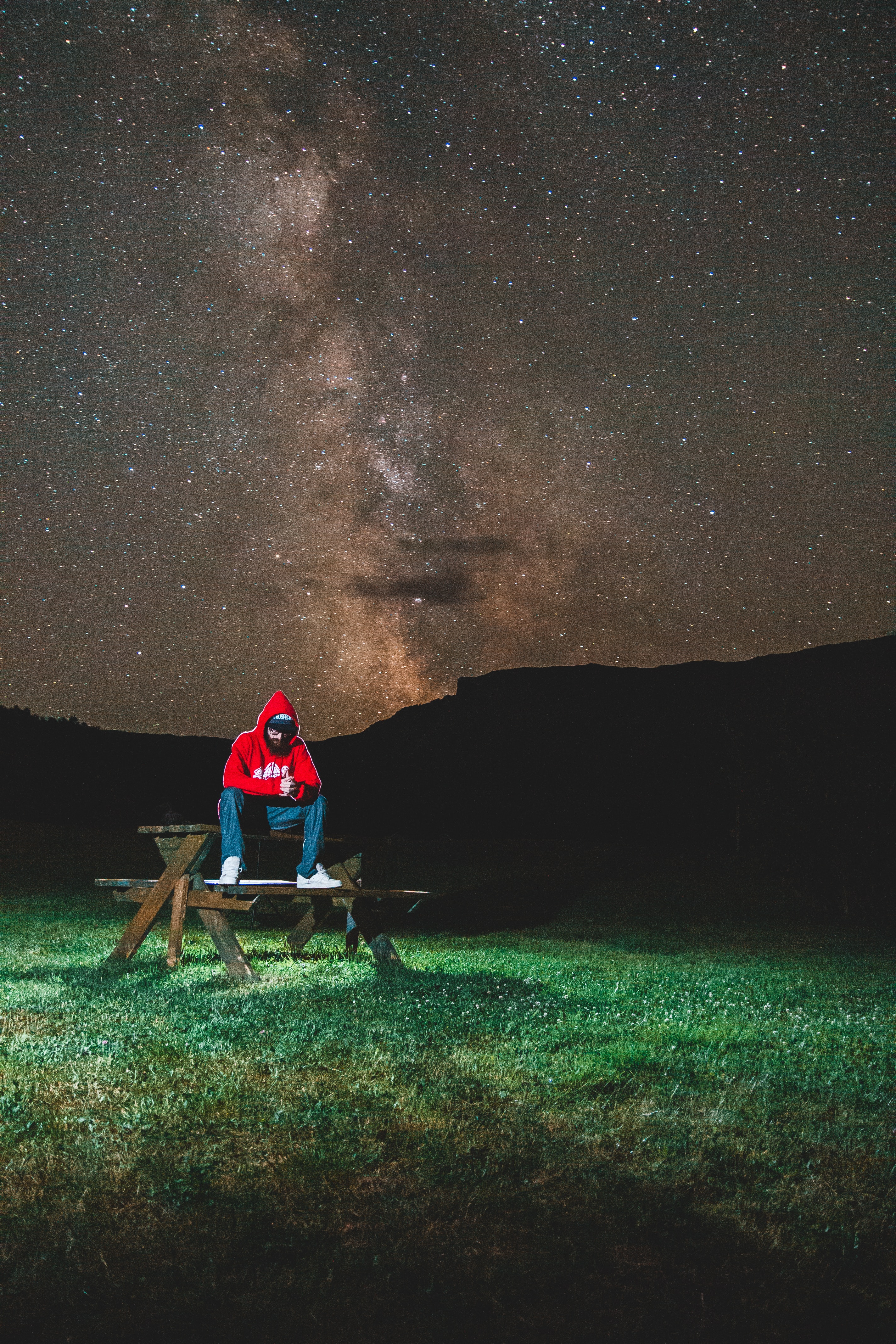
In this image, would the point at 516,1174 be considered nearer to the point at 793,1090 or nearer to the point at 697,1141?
the point at 697,1141

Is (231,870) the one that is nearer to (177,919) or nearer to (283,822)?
(177,919)

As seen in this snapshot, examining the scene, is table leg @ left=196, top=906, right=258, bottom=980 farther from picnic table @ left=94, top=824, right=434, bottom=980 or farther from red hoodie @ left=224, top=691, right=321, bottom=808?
red hoodie @ left=224, top=691, right=321, bottom=808

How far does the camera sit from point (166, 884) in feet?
30.8

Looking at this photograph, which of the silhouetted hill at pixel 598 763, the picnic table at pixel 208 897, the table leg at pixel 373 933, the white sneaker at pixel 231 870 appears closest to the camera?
the picnic table at pixel 208 897

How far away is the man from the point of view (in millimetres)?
9773

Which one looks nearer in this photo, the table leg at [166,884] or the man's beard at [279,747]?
the table leg at [166,884]

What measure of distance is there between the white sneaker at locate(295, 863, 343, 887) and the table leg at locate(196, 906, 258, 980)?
801 millimetres

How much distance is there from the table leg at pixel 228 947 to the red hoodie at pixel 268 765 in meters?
1.32

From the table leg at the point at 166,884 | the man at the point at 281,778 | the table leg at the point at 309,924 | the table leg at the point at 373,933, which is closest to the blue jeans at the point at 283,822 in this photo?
the man at the point at 281,778

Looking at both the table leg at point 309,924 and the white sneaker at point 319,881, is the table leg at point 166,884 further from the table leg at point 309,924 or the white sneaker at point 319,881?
the table leg at point 309,924

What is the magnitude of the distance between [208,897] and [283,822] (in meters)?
1.83

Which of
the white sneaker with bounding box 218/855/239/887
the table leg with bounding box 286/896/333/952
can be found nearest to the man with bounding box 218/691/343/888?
the white sneaker with bounding box 218/855/239/887

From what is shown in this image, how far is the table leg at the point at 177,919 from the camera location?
9406 millimetres

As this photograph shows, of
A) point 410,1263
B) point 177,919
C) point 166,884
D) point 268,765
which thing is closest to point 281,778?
point 268,765
